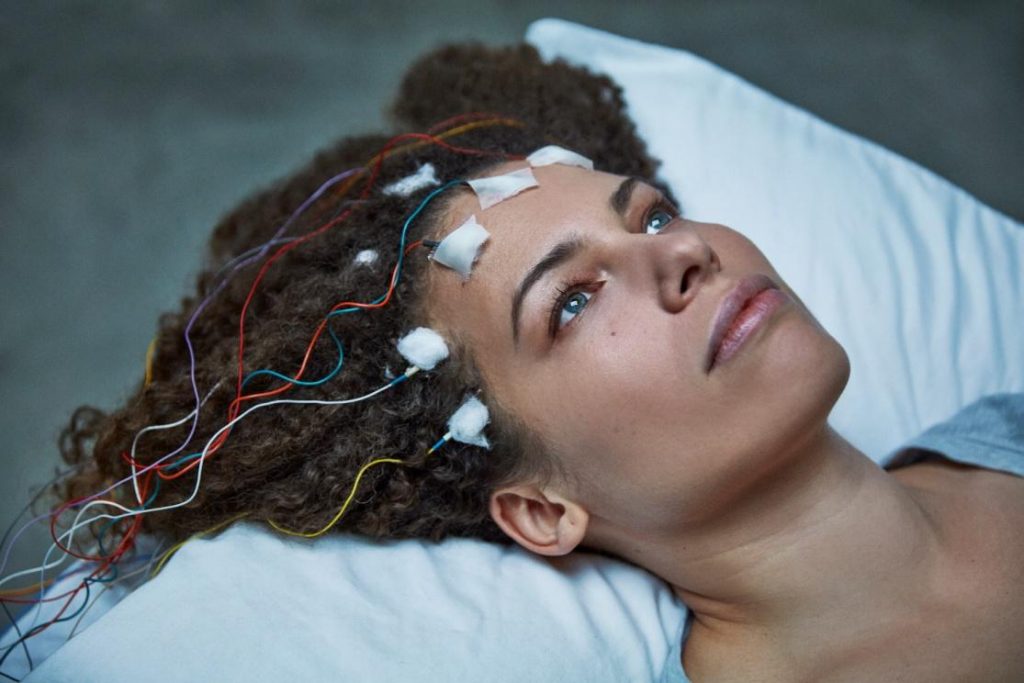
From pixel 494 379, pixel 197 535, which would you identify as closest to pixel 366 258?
pixel 494 379

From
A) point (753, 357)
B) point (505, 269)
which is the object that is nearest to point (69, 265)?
point (505, 269)

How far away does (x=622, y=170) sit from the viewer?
1.83 metres

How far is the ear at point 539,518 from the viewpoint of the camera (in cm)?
135

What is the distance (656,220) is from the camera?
4.59 ft

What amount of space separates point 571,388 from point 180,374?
69 cm

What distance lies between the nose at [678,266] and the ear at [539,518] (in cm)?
36

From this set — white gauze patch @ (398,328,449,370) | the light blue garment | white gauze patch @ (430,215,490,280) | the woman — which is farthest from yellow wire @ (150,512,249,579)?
the light blue garment

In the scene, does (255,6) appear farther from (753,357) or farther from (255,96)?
(753,357)

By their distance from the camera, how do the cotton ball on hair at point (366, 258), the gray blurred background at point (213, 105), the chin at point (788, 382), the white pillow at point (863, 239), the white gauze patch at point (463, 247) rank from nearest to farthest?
the chin at point (788, 382)
the white gauze patch at point (463, 247)
the cotton ball on hair at point (366, 258)
the white pillow at point (863, 239)
the gray blurred background at point (213, 105)

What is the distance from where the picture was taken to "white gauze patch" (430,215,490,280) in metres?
1.31

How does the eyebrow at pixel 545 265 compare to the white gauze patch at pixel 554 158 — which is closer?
the eyebrow at pixel 545 265

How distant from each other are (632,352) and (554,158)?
0.43 metres

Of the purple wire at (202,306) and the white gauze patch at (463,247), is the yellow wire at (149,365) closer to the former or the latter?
the purple wire at (202,306)

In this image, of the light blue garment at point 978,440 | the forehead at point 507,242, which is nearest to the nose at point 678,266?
the forehead at point 507,242
